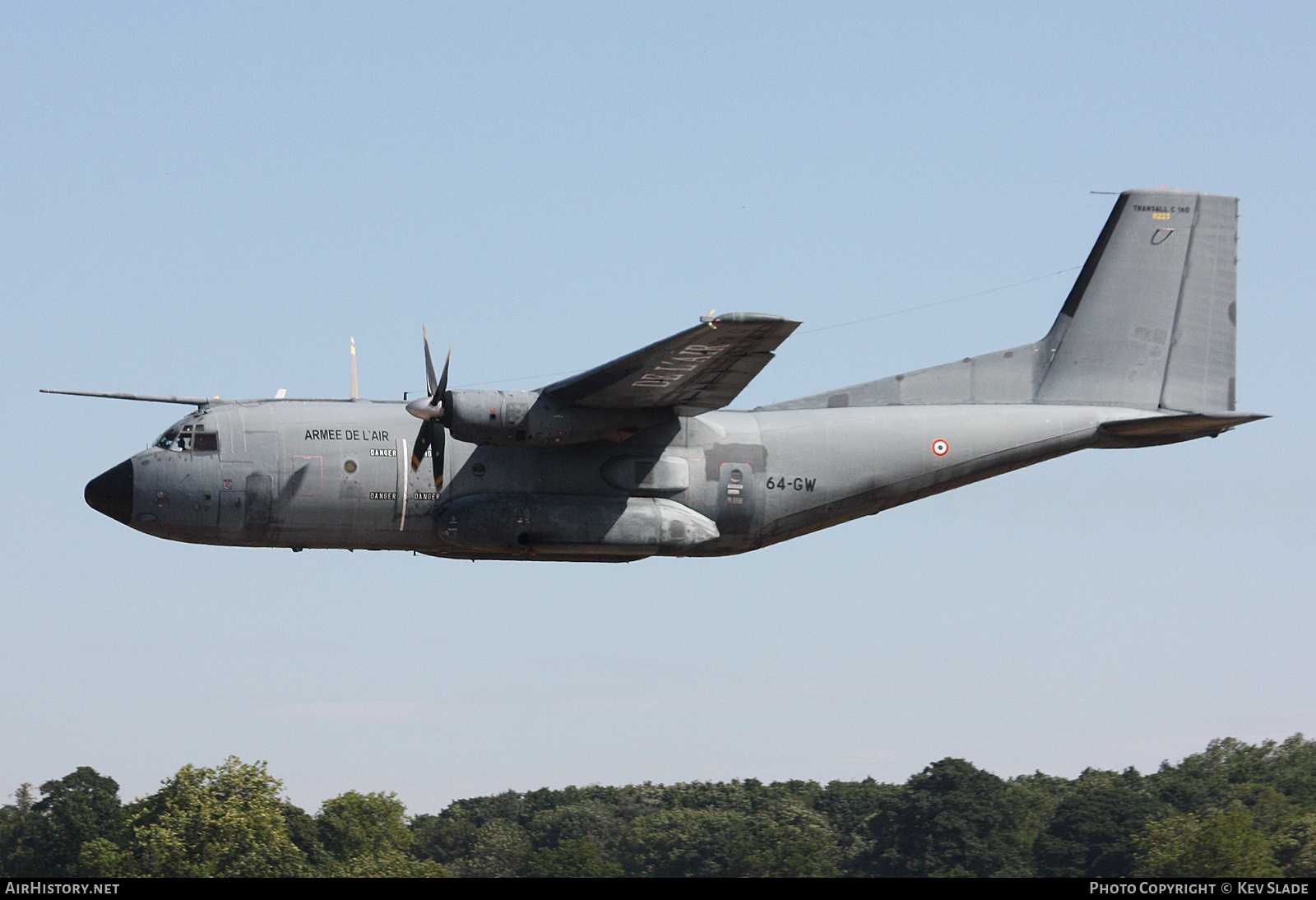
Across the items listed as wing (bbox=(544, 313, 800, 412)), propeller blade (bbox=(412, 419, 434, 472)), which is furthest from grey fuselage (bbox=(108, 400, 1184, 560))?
wing (bbox=(544, 313, 800, 412))

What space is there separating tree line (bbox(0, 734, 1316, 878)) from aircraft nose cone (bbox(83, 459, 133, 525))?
3666cm

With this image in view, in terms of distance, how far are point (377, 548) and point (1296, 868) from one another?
51.9m

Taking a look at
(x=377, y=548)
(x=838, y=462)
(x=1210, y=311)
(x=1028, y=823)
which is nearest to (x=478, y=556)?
(x=377, y=548)

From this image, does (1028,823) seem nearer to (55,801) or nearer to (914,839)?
(914,839)

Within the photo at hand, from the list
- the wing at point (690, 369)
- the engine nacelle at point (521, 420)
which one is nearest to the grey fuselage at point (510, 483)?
the engine nacelle at point (521, 420)

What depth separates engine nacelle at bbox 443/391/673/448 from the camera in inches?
837

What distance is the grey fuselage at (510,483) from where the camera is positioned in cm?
2230

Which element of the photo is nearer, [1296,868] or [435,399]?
[435,399]

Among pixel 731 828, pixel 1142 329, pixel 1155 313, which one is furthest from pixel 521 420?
pixel 731 828

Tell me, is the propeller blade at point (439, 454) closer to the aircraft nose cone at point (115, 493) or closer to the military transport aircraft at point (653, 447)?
the military transport aircraft at point (653, 447)

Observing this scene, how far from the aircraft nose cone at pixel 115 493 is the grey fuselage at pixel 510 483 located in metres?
0.10

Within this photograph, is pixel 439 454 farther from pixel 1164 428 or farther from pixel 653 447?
pixel 1164 428

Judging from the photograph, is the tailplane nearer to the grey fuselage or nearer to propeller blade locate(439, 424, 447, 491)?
the grey fuselage

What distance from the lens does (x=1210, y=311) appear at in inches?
1053
